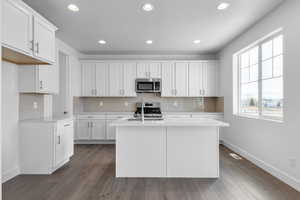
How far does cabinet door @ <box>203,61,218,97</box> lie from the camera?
5.26m

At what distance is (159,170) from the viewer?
9.36ft

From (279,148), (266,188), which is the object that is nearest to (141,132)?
(266,188)

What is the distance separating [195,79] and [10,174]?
181 inches

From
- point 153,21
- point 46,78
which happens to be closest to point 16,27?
point 46,78

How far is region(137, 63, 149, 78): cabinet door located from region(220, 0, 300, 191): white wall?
250cm

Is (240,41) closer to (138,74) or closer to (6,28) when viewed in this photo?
(138,74)

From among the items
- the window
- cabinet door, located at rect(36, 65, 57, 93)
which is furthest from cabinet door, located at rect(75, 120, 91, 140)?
the window

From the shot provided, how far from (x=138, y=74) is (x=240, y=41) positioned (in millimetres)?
2690

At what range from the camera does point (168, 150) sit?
9.32ft

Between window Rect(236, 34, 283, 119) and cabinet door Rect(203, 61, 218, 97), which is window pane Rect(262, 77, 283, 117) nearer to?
window Rect(236, 34, 283, 119)

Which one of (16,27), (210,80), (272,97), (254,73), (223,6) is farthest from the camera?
(210,80)

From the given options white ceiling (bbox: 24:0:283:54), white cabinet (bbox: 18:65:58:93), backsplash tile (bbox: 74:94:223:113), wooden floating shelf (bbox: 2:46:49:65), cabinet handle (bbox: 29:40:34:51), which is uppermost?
white ceiling (bbox: 24:0:283:54)

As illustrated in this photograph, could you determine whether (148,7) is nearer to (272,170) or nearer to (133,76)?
(133,76)

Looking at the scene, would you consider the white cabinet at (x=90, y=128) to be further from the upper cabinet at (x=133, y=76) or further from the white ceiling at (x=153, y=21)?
the white ceiling at (x=153, y=21)
